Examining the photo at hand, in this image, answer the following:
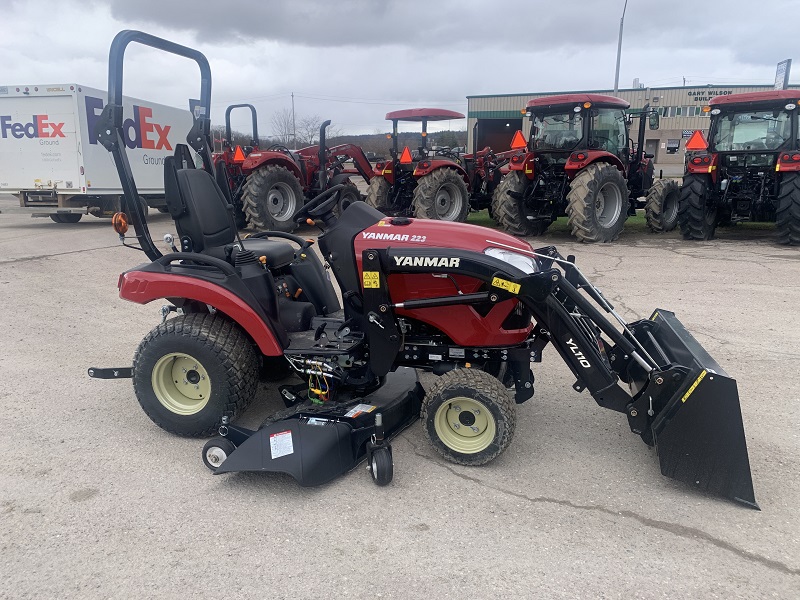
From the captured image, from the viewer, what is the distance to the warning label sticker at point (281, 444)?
2.87 meters

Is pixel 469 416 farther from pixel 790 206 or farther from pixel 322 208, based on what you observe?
pixel 790 206

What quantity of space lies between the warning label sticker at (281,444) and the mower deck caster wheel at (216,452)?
0.80 feet

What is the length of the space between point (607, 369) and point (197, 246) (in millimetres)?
2421

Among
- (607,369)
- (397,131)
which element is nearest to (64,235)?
(397,131)

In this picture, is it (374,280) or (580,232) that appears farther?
(580,232)

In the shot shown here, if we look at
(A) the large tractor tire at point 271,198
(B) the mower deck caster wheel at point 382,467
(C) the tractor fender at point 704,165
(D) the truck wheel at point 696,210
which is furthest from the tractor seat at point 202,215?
(C) the tractor fender at point 704,165

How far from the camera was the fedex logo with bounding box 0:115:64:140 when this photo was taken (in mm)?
12031

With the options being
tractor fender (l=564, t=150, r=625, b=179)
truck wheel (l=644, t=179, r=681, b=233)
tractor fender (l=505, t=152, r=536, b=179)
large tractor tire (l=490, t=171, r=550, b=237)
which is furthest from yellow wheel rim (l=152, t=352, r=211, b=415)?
truck wheel (l=644, t=179, r=681, b=233)

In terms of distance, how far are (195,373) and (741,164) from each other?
10109 millimetres

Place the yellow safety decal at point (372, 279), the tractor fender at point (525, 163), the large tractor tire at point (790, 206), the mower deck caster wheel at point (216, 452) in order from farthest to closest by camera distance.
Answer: the tractor fender at point (525, 163) → the large tractor tire at point (790, 206) → the yellow safety decal at point (372, 279) → the mower deck caster wheel at point (216, 452)

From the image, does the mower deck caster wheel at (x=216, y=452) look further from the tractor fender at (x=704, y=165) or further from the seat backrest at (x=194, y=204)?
the tractor fender at (x=704, y=165)

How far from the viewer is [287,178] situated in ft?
37.4

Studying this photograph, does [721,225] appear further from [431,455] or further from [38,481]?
[38,481]

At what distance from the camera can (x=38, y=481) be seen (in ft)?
9.86
